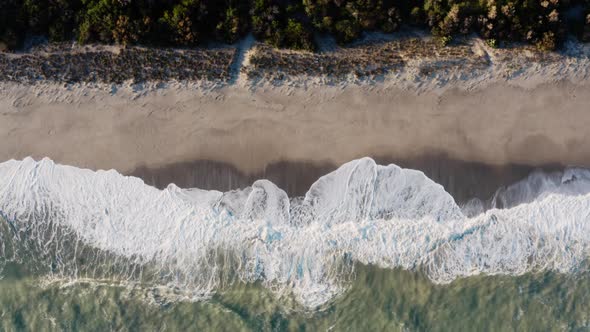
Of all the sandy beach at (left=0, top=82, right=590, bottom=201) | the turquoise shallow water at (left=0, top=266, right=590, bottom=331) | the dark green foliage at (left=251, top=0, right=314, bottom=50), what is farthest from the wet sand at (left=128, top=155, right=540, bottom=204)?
the dark green foliage at (left=251, top=0, right=314, bottom=50)

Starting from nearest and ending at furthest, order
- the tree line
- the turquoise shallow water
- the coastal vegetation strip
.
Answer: the tree line, the coastal vegetation strip, the turquoise shallow water

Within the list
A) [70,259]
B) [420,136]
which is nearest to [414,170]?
[420,136]

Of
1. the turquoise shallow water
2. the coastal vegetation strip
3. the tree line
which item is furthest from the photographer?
the turquoise shallow water

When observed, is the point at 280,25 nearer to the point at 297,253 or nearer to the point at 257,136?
the point at 257,136

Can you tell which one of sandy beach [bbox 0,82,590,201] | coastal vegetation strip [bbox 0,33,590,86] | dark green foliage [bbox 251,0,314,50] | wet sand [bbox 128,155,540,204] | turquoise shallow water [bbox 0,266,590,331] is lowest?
turquoise shallow water [bbox 0,266,590,331]

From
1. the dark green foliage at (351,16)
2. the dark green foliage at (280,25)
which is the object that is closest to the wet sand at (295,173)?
the dark green foliage at (280,25)

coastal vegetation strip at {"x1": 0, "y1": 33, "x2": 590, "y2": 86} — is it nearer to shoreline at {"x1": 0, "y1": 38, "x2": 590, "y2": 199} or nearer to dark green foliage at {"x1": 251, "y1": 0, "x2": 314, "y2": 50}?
shoreline at {"x1": 0, "y1": 38, "x2": 590, "y2": 199}
